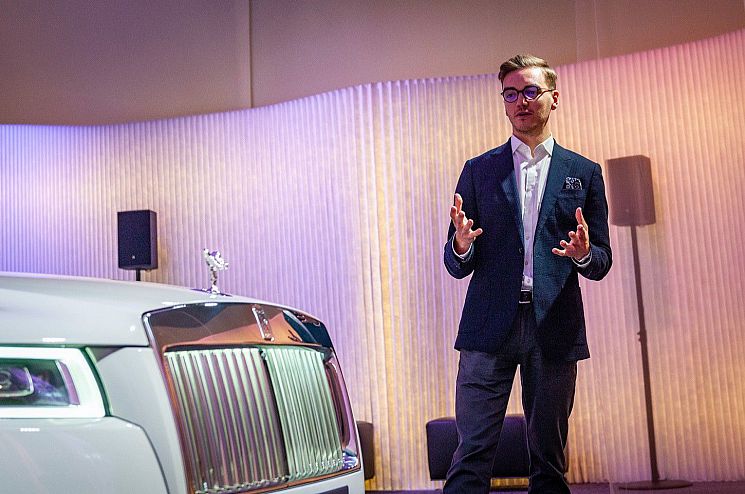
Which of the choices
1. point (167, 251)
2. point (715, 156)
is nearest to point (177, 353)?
Result: point (715, 156)

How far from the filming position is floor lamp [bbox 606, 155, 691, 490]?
3256mm

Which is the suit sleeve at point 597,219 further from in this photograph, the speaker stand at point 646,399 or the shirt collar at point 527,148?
the speaker stand at point 646,399

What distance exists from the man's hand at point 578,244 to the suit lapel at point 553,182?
140 mm

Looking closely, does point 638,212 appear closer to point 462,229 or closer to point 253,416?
point 462,229

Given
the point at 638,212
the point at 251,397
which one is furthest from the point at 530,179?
the point at 638,212

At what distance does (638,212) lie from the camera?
343cm

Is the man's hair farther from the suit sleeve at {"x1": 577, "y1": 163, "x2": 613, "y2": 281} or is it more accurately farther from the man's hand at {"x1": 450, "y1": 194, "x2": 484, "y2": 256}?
the man's hand at {"x1": 450, "y1": 194, "x2": 484, "y2": 256}

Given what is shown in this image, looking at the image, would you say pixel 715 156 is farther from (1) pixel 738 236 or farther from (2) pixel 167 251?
(2) pixel 167 251

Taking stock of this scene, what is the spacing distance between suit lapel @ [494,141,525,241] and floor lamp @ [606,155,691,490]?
3.87 ft

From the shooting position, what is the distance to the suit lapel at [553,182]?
2254 mm

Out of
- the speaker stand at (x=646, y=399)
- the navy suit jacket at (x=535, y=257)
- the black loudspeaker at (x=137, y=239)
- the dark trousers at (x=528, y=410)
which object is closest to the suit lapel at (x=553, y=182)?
the navy suit jacket at (x=535, y=257)

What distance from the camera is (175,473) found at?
1.23 meters

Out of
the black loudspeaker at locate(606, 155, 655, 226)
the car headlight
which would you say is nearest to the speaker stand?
the black loudspeaker at locate(606, 155, 655, 226)

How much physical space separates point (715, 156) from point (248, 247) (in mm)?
3638
